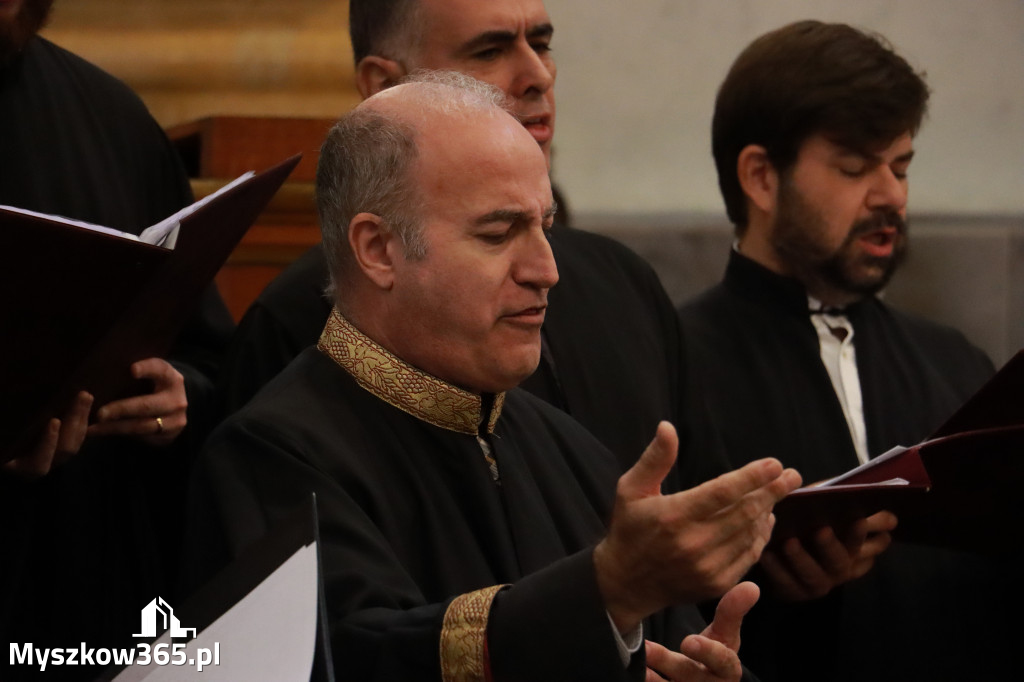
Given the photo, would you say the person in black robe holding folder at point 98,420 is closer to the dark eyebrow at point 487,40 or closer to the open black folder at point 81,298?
the open black folder at point 81,298

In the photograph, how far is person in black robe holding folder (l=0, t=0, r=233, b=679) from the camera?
2.64 m

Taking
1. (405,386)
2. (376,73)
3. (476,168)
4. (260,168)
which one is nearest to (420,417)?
(405,386)

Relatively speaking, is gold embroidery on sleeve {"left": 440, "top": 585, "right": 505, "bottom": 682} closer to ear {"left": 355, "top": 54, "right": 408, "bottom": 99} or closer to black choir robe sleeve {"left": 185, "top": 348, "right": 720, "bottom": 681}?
black choir robe sleeve {"left": 185, "top": 348, "right": 720, "bottom": 681}

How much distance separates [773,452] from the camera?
3.64 metres

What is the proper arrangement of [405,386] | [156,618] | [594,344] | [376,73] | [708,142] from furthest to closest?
1. [708,142]
2. [376,73]
3. [594,344]
4. [405,386]
5. [156,618]

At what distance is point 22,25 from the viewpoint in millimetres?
2771

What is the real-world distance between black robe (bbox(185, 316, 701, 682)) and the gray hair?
169 mm

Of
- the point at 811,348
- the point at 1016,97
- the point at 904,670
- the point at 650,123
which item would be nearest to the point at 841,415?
the point at 811,348

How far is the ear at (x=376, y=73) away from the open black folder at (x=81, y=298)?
0.98 metres

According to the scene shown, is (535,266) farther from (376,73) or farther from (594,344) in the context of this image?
(376,73)

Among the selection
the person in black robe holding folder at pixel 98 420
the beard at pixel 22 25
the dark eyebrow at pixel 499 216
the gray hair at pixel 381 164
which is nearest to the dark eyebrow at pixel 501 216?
the dark eyebrow at pixel 499 216

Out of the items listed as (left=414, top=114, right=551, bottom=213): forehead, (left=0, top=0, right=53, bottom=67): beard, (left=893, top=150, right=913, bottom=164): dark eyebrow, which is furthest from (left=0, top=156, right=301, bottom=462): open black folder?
(left=893, top=150, right=913, bottom=164): dark eyebrow

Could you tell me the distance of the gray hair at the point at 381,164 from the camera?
2369mm

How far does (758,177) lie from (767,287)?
311mm
